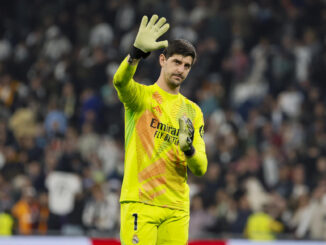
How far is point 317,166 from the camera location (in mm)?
13555

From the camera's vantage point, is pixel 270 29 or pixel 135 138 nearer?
pixel 135 138

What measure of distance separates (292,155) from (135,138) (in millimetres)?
8638

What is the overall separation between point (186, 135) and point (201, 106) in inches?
401

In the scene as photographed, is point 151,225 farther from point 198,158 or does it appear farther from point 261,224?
point 261,224

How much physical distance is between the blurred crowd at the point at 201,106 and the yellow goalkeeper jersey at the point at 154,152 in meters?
4.73

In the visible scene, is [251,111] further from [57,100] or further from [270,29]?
[57,100]

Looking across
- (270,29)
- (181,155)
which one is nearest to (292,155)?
(270,29)

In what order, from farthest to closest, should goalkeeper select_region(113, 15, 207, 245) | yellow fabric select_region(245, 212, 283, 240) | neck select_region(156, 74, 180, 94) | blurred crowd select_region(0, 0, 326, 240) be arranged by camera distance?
1. blurred crowd select_region(0, 0, 326, 240)
2. yellow fabric select_region(245, 212, 283, 240)
3. neck select_region(156, 74, 180, 94)
4. goalkeeper select_region(113, 15, 207, 245)

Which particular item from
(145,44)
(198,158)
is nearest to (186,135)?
(198,158)

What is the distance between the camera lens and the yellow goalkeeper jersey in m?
5.77

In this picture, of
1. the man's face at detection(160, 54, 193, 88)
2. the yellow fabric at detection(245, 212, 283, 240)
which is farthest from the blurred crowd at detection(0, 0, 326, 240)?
the man's face at detection(160, 54, 193, 88)

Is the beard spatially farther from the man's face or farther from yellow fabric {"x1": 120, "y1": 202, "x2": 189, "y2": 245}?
yellow fabric {"x1": 120, "y1": 202, "x2": 189, "y2": 245}

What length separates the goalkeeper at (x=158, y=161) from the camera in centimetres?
571

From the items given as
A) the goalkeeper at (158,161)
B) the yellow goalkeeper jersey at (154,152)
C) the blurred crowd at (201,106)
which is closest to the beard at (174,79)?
the goalkeeper at (158,161)
